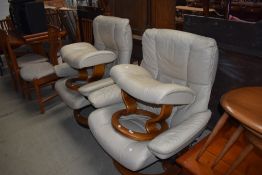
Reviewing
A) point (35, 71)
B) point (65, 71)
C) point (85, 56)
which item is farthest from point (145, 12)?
point (35, 71)

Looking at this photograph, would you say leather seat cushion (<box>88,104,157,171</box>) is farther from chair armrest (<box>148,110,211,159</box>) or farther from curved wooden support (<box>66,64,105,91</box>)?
curved wooden support (<box>66,64,105,91</box>)

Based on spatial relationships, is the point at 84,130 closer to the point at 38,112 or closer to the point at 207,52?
the point at 38,112

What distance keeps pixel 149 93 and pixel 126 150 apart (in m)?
0.39

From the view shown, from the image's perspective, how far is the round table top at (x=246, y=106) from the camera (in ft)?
2.78

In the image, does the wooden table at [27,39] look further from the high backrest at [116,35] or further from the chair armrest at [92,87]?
the chair armrest at [92,87]

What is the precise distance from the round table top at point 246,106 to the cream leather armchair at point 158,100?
292 millimetres

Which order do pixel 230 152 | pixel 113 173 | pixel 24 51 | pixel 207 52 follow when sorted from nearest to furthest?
pixel 207 52 < pixel 230 152 < pixel 113 173 < pixel 24 51

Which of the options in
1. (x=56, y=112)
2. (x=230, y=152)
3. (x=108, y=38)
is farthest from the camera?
(x=56, y=112)

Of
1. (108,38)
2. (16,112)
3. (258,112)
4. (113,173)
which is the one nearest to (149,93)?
(258,112)

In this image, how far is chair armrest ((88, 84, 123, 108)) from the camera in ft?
5.56

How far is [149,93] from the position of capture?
3.87 feet

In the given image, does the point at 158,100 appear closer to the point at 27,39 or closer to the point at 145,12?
the point at 145,12

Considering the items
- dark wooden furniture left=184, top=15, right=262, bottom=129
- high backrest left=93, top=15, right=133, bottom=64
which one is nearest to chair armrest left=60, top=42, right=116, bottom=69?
high backrest left=93, top=15, right=133, bottom=64

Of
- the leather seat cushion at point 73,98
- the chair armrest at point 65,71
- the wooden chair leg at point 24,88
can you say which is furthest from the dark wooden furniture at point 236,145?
the wooden chair leg at point 24,88
